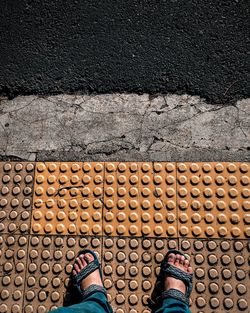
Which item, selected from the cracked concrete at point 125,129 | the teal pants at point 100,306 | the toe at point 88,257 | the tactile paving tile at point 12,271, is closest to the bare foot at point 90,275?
the toe at point 88,257

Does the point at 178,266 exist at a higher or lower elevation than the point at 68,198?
lower

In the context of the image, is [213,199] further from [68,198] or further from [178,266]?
[68,198]

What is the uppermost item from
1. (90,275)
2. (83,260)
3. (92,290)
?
(83,260)

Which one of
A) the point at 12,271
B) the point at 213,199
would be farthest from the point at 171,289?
the point at 12,271

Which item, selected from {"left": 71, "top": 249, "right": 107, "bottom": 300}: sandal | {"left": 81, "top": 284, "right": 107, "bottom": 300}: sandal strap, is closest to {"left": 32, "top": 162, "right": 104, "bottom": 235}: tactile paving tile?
{"left": 71, "top": 249, "right": 107, "bottom": 300}: sandal

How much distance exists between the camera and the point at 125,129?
3.50m

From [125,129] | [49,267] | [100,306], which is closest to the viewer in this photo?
[100,306]

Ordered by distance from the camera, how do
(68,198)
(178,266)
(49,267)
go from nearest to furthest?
1. (178,266)
2. (49,267)
3. (68,198)

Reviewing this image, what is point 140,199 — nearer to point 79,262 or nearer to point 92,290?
point 79,262

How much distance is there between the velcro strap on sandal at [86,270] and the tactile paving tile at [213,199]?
70cm

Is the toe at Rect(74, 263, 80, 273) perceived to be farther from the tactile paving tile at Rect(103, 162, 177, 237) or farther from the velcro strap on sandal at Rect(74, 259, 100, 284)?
the tactile paving tile at Rect(103, 162, 177, 237)

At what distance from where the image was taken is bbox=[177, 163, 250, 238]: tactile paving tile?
3.18 meters

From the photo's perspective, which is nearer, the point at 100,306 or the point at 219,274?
the point at 100,306

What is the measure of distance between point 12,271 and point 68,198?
2.34 feet
